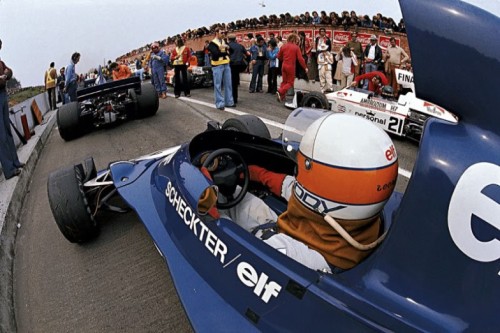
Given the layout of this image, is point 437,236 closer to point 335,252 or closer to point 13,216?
point 335,252

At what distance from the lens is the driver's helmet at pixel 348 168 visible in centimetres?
170

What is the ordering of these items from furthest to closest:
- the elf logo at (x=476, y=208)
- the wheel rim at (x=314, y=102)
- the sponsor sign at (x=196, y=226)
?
the wheel rim at (x=314, y=102), the sponsor sign at (x=196, y=226), the elf logo at (x=476, y=208)

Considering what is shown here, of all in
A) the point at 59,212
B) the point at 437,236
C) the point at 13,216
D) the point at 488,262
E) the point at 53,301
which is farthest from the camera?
the point at 13,216

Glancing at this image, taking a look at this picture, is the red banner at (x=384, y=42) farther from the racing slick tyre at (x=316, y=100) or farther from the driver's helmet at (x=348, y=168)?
the driver's helmet at (x=348, y=168)

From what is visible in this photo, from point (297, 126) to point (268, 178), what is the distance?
2.40 feet

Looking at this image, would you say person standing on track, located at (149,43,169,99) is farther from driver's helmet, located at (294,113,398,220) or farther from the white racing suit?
driver's helmet, located at (294,113,398,220)

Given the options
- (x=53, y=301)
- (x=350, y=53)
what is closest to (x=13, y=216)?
(x=53, y=301)

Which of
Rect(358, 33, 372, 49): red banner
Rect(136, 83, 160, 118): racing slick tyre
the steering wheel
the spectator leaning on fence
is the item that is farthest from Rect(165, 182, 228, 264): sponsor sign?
Rect(358, 33, 372, 49): red banner

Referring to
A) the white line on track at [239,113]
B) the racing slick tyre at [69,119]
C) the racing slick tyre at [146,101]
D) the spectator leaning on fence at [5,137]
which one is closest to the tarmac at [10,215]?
the spectator leaning on fence at [5,137]

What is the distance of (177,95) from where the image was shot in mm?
10773

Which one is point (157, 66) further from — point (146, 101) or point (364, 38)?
point (364, 38)

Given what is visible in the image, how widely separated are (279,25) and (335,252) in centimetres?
1536

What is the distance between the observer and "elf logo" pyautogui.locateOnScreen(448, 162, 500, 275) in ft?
4.40

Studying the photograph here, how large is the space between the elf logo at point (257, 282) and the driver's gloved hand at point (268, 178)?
1.22 metres
